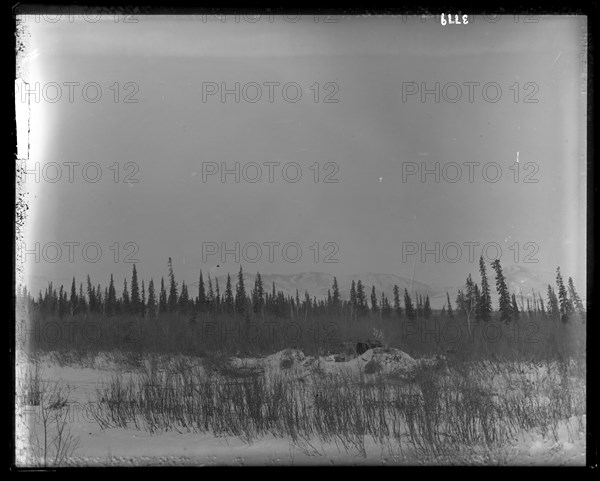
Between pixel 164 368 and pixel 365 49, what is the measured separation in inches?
73.0

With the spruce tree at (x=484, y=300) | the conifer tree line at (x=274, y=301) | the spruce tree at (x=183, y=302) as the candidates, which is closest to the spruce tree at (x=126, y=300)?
the conifer tree line at (x=274, y=301)

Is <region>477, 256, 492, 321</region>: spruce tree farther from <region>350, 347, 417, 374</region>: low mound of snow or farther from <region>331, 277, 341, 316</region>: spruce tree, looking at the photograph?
<region>331, 277, 341, 316</region>: spruce tree

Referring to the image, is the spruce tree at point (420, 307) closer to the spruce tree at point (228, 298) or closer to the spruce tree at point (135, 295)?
the spruce tree at point (228, 298)

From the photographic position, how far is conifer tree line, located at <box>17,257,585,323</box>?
3.02 metres

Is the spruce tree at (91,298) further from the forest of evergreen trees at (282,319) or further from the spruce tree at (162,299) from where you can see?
the spruce tree at (162,299)

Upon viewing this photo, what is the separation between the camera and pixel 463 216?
10.0 feet

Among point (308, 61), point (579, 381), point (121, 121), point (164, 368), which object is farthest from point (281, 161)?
point (579, 381)

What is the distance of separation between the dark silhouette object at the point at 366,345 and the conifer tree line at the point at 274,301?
122 mm

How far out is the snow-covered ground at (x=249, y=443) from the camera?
3.03 metres

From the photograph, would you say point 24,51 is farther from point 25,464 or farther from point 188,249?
point 25,464

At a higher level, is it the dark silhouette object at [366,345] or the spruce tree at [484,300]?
the spruce tree at [484,300]

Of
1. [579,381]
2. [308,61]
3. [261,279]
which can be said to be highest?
[308,61]

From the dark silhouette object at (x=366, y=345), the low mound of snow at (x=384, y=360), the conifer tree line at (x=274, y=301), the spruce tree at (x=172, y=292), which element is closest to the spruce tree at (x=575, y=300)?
the conifer tree line at (x=274, y=301)

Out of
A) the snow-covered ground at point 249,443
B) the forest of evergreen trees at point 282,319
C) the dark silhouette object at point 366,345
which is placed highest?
the forest of evergreen trees at point 282,319
